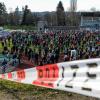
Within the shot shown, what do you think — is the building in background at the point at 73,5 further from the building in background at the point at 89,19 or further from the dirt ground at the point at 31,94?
the dirt ground at the point at 31,94

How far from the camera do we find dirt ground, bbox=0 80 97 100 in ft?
25.0

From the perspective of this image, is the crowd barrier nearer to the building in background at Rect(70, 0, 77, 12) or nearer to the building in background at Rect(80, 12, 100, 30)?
the building in background at Rect(80, 12, 100, 30)

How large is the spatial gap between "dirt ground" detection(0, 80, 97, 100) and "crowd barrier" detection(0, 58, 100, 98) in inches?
14.5

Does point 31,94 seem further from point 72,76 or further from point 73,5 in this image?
point 73,5

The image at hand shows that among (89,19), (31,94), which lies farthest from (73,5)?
(31,94)

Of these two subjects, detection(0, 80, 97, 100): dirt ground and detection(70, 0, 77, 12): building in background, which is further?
detection(70, 0, 77, 12): building in background

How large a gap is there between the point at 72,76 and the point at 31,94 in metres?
2.02

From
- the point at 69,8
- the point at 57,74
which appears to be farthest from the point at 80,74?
the point at 69,8

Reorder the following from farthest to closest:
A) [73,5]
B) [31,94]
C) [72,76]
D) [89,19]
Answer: [73,5]
[89,19]
[31,94]
[72,76]

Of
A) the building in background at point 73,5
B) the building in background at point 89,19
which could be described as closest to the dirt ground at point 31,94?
the building in background at point 89,19

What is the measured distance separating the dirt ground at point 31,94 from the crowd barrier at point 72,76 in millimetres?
369

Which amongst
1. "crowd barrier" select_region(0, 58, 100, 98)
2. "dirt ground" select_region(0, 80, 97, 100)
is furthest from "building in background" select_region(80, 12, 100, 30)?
"crowd barrier" select_region(0, 58, 100, 98)

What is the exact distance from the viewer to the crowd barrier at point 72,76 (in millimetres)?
5516

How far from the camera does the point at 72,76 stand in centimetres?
624
